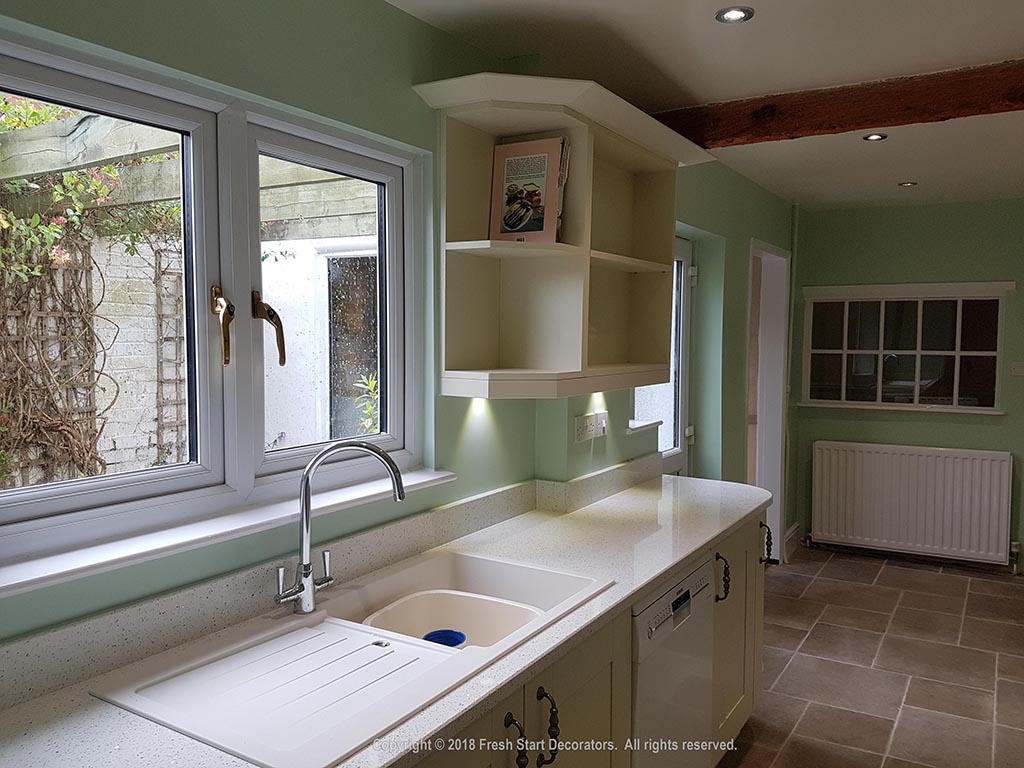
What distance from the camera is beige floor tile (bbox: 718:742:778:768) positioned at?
112 inches

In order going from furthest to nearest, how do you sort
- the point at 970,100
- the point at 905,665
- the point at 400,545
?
the point at 905,665 < the point at 970,100 < the point at 400,545

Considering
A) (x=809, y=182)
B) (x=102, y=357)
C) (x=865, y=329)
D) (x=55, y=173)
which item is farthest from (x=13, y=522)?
(x=865, y=329)

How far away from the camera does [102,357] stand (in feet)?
5.20

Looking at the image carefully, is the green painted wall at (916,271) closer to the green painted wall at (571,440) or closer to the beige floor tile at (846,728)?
the beige floor tile at (846,728)

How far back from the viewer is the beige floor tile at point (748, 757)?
2.85 m

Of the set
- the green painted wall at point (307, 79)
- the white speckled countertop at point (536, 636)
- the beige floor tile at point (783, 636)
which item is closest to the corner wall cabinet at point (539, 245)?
the green painted wall at point (307, 79)

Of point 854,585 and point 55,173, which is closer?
point 55,173

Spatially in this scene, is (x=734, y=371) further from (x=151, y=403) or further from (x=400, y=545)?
(x=151, y=403)

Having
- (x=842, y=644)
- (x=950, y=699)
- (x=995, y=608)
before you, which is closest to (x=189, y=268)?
(x=950, y=699)

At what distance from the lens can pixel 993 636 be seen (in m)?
4.00

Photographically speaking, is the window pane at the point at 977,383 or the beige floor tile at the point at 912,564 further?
the beige floor tile at the point at 912,564

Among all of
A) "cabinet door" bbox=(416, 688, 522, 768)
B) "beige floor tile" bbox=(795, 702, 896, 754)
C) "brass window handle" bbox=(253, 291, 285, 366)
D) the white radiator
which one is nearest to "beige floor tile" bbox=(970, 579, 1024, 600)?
the white radiator

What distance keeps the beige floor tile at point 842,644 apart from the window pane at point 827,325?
206 cm

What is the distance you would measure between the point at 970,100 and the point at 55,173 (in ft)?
8.86
